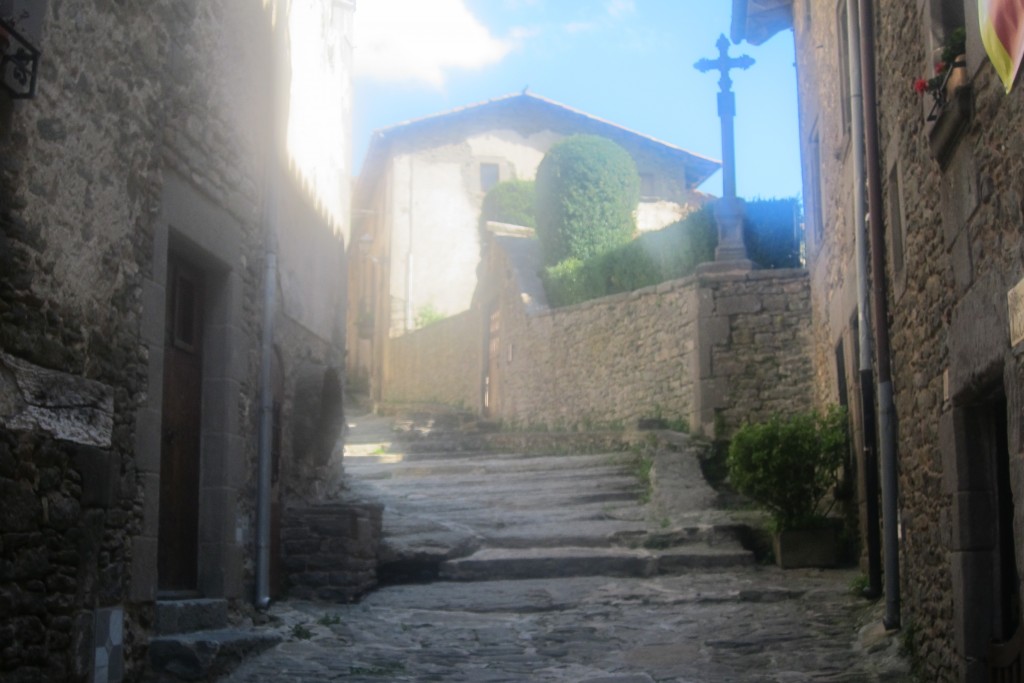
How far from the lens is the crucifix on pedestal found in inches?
605

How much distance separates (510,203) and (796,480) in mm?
18840

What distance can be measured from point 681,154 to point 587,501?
739 inches

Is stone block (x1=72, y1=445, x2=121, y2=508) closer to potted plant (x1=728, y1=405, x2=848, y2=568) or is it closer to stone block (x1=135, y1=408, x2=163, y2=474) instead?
stone block (x1=135, y1=408, x2=163, y2=474)

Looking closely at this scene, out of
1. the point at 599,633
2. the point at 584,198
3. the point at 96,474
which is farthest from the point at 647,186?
the point at 96,474

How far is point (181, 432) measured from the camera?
24.9ft

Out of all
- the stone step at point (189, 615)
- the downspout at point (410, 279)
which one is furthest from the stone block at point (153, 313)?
the downspout at point (410, 279)

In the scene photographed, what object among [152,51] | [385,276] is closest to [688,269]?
[152,51]

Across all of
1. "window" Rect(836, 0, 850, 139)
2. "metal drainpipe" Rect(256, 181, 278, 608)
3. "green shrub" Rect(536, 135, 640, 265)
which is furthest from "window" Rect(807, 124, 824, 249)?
"green shrub" Rect(536, 135, 640, 265)

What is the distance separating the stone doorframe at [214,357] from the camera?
22.1 ft

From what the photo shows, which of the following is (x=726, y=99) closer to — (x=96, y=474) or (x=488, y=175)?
(x=96, y=474)

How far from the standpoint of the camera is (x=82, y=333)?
566 centimetres

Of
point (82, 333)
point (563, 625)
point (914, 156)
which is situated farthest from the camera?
point (563, 625)

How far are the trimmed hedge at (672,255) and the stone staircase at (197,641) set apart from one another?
33.3 ft

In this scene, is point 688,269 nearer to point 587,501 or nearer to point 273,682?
point 587,501
